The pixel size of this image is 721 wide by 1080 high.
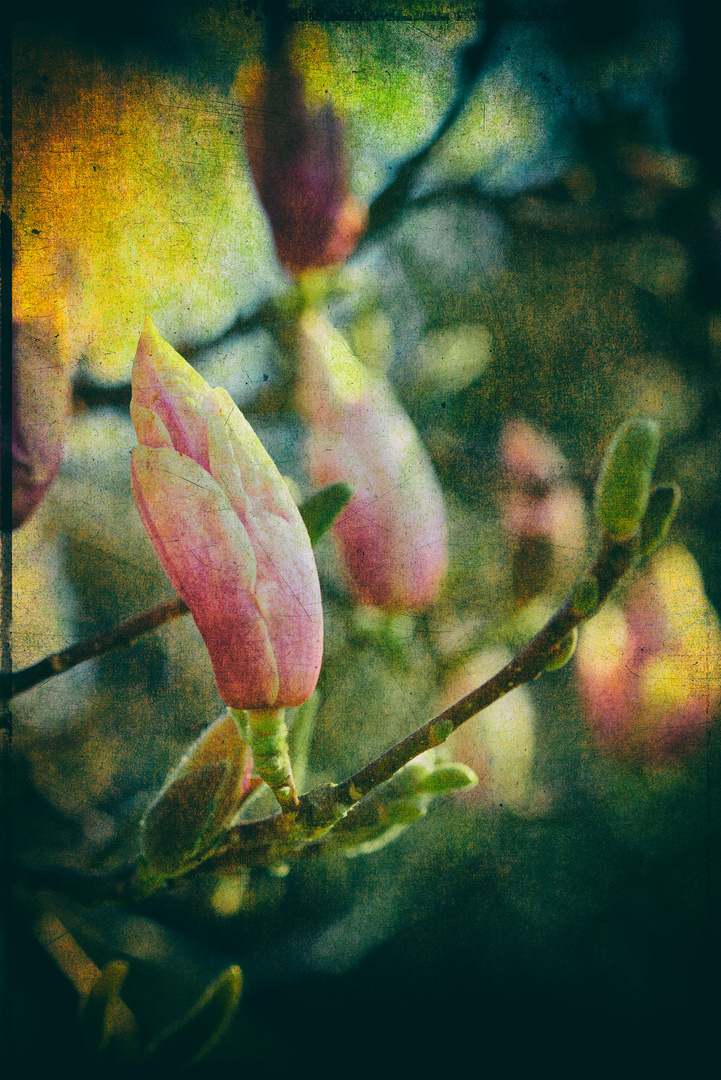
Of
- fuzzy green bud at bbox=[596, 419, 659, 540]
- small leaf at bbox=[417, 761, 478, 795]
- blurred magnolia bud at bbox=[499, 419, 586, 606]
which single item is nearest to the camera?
fuzzy green bud at bbox=[596, 419, 659, 540]

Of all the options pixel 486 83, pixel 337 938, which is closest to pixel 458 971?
pixel 337 938

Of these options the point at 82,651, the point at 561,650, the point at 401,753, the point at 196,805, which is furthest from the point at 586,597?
the point at 82,651

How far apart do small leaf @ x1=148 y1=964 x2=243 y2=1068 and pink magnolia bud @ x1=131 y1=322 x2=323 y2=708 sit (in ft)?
0.83

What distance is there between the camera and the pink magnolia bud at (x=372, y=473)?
0.56m

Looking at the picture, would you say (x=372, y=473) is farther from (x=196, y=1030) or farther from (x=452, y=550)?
(x=196, y=1030)

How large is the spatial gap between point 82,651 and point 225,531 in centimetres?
23

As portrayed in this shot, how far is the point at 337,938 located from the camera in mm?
596

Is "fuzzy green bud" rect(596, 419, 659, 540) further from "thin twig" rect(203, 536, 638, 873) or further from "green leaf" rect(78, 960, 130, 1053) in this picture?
"green leaf" rect(78, 960, 130, 1053)

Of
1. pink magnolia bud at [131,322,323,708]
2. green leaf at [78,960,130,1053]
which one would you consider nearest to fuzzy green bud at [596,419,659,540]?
pink magnolia bud at [131,322,323,708]

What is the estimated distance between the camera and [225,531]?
42 cm

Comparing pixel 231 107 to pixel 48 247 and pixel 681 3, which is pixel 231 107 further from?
pixel 681 3

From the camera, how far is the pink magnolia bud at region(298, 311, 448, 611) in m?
0.56

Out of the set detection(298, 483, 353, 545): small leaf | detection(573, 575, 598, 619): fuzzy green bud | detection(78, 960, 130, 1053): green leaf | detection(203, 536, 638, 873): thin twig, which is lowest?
detection(78, 960, 130, 1053): green leaf

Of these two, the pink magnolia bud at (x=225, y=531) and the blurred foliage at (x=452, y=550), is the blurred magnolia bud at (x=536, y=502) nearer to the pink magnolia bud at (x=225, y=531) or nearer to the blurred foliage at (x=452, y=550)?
the blurred foliage at (x=452, y=550)
